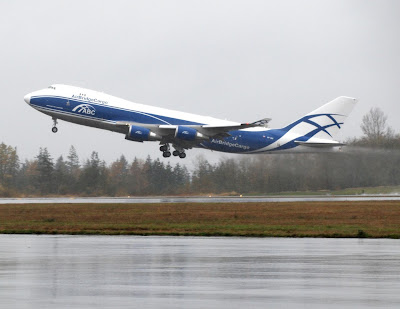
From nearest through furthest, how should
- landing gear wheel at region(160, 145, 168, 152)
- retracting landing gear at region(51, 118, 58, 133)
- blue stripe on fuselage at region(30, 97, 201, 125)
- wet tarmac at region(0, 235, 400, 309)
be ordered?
wet tarmac at region(0, 235, 400, 309) < blue stripe on fuselage at region(30, 97, 201, 125) < retracting landing gear at region(51, 118, 58, 133) < landing gear wheel at region(160, 145, 168, 152)

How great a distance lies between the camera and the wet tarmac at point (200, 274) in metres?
12.2

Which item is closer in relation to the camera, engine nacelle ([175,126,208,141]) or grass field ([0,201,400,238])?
grass field ([0,201,400,238])

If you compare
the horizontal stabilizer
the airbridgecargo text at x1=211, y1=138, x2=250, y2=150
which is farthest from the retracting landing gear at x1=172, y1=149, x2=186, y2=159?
the horizontal stabilizer

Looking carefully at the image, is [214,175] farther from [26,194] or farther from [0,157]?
[0,157]

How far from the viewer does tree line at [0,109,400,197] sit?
62.9 meters

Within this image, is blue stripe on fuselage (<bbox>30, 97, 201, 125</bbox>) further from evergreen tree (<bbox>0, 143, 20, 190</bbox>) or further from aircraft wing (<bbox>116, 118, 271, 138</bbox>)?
evergreen tree (<bbox>0, 143, 20, 190</bbox>)

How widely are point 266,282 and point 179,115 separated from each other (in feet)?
166

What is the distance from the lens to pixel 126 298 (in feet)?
41.1

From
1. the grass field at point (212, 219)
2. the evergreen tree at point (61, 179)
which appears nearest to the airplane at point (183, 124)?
the evergreen tree at point (61, 179)

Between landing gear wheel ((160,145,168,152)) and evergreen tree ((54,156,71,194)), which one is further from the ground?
landing gear wheel ((160,145,168,152))

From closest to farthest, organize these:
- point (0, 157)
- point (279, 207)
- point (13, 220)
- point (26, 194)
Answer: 1. point (13, 220)
2. point (279, 207)
3. point (26, 194)
4. point (0, 157)

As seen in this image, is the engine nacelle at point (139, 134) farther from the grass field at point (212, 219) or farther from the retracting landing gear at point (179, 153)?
the grass field at point (212, 219)

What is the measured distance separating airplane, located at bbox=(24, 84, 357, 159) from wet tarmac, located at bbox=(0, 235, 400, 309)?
119 ft

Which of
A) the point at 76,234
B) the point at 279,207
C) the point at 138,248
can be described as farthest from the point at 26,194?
the point at 138,248
